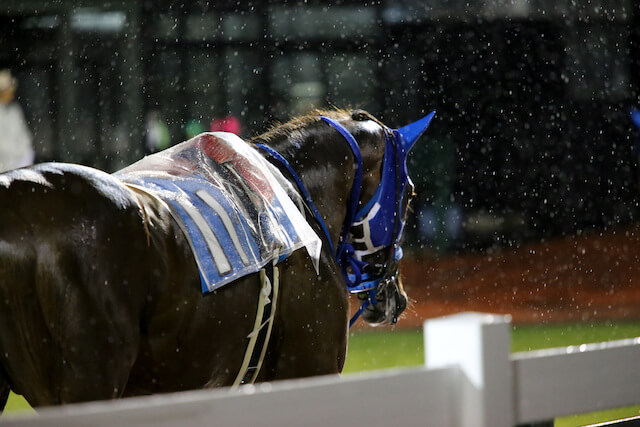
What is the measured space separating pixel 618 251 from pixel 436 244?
2.54 meters

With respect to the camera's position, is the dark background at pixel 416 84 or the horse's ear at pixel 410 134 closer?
the horse's ear at pixel 410 134

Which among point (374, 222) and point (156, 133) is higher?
point (374, 222)

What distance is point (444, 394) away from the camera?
136 centimetres

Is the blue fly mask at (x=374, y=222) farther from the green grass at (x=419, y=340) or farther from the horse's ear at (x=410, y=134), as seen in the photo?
the green grass at (x=419, y=340)

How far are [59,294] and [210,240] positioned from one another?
49cm

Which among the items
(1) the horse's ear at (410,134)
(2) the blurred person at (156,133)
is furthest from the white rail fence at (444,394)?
(2) the blurred person at (156,133)

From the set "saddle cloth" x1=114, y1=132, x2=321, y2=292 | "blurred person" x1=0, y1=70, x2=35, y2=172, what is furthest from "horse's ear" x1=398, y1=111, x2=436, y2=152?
"blurred person" x1=0, y1=70, x2=35, y2=172

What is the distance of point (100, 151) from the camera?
11250 millimetres

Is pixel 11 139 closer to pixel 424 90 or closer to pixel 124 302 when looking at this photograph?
pixel 124 302

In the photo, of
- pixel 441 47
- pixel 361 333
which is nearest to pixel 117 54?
pixel 441 47

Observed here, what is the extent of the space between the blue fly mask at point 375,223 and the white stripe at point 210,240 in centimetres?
86

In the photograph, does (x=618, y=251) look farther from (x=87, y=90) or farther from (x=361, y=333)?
(x=87, y=90)

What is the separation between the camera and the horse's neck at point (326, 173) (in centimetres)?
281

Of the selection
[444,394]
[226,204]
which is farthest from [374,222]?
[444,394]
